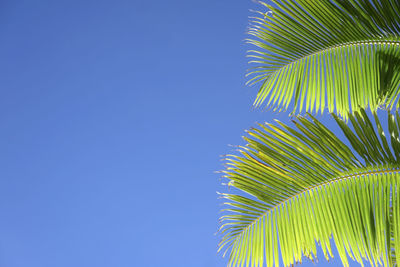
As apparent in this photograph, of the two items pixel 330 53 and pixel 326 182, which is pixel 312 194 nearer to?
pixel 326 182

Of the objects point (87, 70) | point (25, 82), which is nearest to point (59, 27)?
point (87, 70)

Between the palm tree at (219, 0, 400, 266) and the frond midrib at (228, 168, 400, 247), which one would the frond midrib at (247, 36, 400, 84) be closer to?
the palm tree at (219, 0, 400, 266)

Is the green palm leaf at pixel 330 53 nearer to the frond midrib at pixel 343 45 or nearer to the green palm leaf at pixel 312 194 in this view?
the frond midrib at pixel 343 45

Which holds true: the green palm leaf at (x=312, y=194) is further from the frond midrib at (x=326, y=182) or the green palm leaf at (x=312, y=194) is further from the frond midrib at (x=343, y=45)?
the frond midrib at (x=343, y=45)

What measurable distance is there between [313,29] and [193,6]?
13.1 metres

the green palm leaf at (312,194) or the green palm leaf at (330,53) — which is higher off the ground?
the green palm leaf at (330,53)

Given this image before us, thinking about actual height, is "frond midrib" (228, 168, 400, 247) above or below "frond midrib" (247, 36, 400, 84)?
below

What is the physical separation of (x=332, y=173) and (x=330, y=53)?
37.1 inches

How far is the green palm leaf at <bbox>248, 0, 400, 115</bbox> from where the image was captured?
7.91 ft

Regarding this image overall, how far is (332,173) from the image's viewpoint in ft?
6.74

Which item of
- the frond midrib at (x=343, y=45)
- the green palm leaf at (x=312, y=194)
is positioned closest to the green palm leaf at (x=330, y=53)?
the frond midrib at (x=343, y=45)

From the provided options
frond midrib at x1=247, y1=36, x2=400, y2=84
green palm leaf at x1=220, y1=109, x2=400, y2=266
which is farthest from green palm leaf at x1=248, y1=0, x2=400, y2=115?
green palm leaf at x1=220, y1=109, x2=400, y2=266

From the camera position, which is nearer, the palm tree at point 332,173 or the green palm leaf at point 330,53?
the palm tree at point 332,173

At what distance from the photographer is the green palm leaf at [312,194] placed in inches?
76.0
